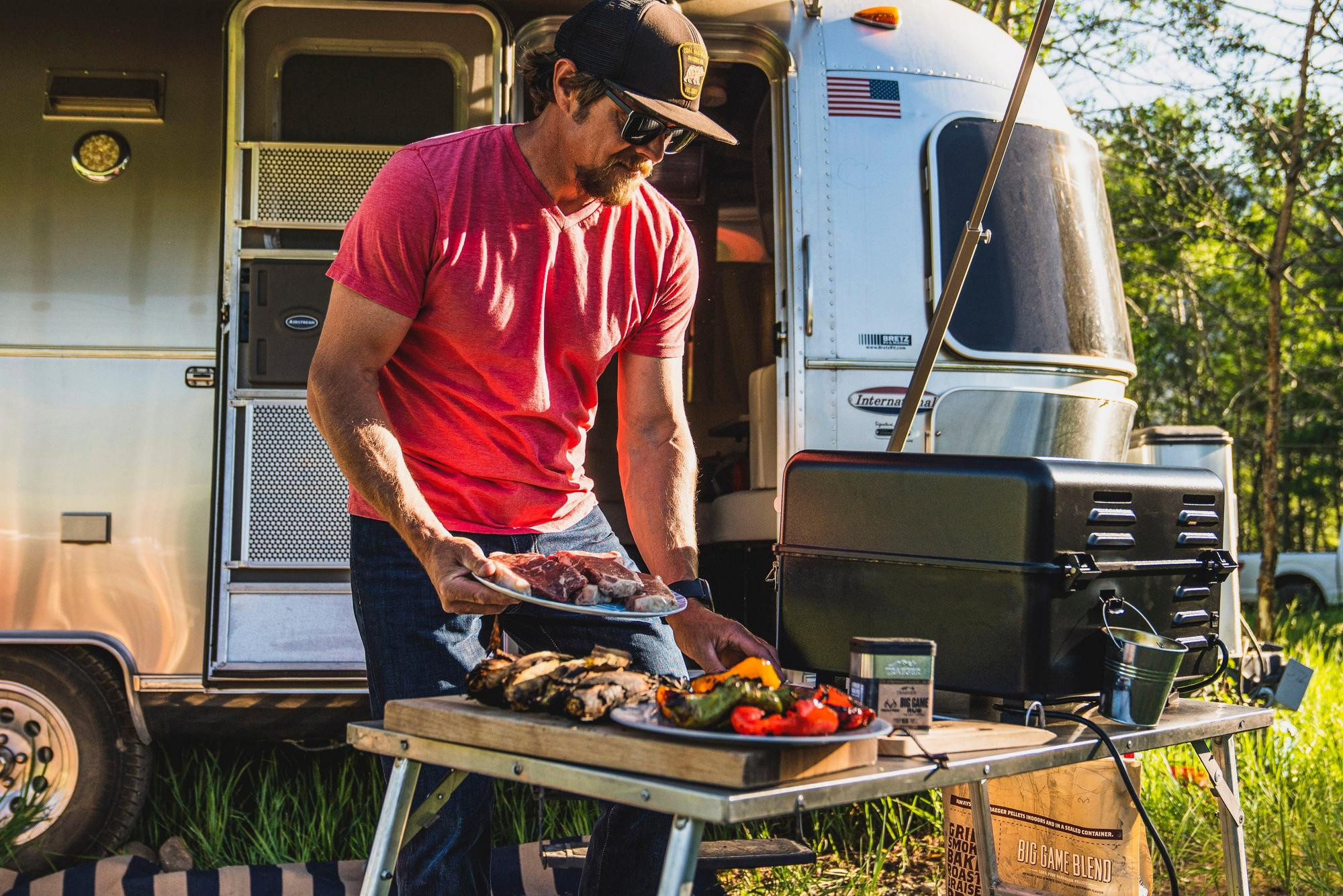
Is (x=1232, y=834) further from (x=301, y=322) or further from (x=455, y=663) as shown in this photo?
(x=301, y=322)

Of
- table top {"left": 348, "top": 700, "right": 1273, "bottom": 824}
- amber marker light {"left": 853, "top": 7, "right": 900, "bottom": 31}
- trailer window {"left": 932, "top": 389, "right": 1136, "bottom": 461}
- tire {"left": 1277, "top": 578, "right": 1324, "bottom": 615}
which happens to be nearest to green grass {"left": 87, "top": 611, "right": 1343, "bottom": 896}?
trailer window {"left": 932, "top": 389, "right": 1136, "bottom": 461}

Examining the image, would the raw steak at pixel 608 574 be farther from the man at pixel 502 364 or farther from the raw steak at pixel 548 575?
the man at pixel 502 364

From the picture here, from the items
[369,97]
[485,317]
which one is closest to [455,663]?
[485,317]

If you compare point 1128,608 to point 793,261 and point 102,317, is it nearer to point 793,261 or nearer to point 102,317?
point 793,261

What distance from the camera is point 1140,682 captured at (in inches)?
88.4

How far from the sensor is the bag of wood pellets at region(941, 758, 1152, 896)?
2.98 m

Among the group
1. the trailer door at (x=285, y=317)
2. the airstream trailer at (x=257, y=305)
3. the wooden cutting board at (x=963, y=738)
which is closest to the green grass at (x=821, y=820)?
the airstream trailer at (x=257, y=305)

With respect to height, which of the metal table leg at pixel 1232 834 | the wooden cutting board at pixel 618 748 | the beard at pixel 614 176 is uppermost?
the beard at pixel 614 176

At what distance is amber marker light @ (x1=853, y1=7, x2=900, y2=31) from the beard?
224cm

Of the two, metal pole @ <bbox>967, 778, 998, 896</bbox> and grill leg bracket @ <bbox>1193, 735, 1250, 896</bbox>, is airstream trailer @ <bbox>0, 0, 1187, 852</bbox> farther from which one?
grill leg bracket @ <bbox>1193, 735, 1250, 896</bbox>

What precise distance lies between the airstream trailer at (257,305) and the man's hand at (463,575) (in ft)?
6.45

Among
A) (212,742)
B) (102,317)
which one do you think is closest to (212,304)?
(102,317)

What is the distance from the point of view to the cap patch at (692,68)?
90.9 inches

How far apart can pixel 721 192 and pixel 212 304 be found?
2.25 meters
